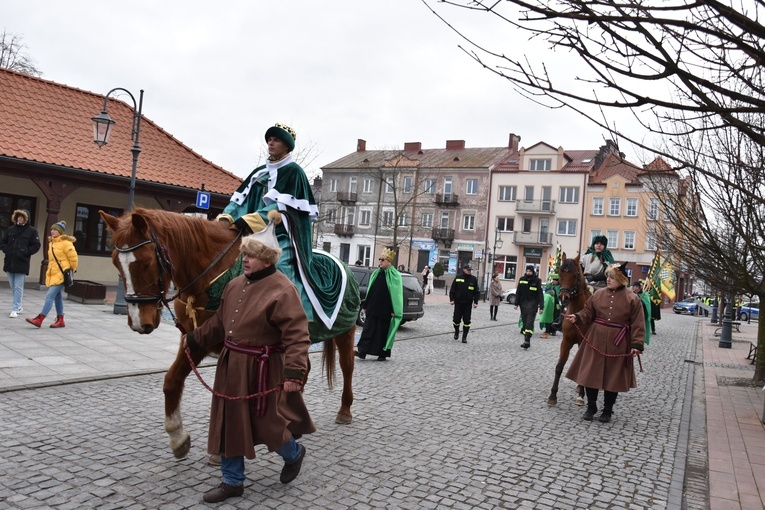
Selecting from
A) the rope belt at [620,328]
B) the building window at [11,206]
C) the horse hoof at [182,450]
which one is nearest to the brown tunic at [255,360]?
the horse hoof at [182,450]

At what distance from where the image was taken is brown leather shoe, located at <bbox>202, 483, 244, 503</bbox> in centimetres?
404

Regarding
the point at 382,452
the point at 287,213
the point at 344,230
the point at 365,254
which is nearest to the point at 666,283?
the point at 382,452

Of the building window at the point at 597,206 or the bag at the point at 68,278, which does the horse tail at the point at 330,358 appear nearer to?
the bag at the point at 68,278

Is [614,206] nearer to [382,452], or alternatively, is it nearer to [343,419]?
[343,419]

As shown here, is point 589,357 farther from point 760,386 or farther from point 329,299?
point 760,386

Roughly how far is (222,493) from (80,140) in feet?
55.8

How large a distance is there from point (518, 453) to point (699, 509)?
1567 millimetres

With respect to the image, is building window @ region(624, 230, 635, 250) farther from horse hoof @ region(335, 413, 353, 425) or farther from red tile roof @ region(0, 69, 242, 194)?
horse hoof @ region(335, 413, 353, 425)

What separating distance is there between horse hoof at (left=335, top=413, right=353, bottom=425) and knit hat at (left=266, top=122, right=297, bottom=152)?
2.86 meters

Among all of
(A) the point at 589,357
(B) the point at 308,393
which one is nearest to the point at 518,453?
(A) the point at 589,357

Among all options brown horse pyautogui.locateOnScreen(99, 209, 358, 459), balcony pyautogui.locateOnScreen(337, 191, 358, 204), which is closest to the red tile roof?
brown horse pyautogui.locateOnScreen(99, 209, 358, 459)

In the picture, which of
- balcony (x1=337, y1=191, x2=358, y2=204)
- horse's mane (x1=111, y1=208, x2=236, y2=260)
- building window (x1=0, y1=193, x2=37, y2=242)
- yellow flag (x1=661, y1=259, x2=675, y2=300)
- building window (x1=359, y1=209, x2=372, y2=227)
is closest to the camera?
horse's mane (x1=111, y1=208, x2=236, y2=260)

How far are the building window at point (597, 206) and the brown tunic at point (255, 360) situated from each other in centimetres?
5160

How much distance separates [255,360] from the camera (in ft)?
13.3
